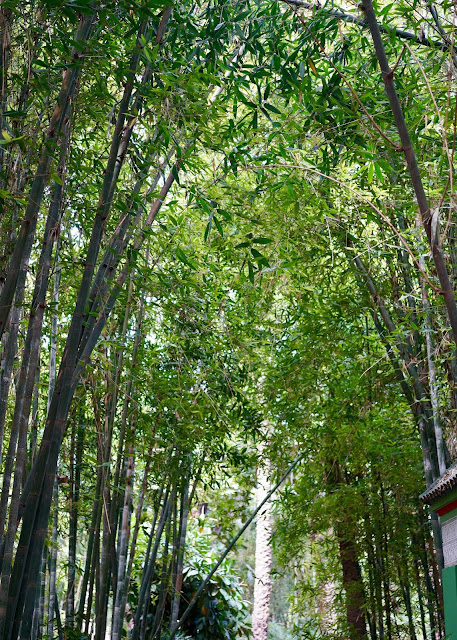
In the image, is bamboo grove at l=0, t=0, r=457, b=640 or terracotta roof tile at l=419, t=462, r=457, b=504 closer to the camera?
bamboo grove at l=0, t=0, r=457, b=640

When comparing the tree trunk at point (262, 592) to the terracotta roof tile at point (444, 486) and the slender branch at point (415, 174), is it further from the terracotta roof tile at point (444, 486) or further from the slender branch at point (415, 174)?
the slender branch at point (415, 174)

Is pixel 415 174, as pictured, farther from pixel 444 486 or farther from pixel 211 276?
pixel 211 276

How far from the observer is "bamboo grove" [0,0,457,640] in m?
2.16

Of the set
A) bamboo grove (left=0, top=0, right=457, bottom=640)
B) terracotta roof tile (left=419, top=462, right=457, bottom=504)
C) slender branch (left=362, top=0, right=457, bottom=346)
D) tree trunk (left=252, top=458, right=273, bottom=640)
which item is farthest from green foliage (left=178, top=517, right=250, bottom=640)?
slender branch (left=362, top=0, right=457, bottom=346)

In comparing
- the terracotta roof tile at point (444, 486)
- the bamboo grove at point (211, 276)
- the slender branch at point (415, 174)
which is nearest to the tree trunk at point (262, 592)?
the bamboo grove at point (211, 276)

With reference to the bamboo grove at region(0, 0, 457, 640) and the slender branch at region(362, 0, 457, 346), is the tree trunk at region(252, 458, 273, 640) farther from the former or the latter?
the slender branch at region(362, 0, 457, 346)

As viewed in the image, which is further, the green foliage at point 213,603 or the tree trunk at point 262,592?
the tree trunk at point 262,592

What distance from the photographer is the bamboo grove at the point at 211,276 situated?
2.16 m

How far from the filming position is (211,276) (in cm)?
446

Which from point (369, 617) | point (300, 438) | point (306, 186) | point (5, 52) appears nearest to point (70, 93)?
point (5, 52)

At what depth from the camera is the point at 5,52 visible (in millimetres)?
1972

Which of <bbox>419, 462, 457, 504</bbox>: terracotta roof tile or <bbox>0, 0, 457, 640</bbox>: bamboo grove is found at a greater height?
<bbox>0, 0, 457, 640</bbox>: bamboo grove

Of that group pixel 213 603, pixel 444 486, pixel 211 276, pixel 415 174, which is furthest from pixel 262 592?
pixel 415 174

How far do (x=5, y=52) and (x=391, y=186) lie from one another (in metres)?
1.98
